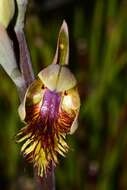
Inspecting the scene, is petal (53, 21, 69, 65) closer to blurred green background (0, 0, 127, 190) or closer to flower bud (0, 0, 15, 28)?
flower bud (0, 0, 15, 28)

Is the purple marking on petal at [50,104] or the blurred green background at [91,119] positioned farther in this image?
Answer: the blurred green background at [91,119]

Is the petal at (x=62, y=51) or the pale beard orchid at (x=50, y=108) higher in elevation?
the petal at (x=62, y=51)

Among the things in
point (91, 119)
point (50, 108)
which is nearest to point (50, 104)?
point (50, 108)

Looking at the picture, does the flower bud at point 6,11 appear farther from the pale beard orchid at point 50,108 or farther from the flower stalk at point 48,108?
the pale beard orchid at point 50,108

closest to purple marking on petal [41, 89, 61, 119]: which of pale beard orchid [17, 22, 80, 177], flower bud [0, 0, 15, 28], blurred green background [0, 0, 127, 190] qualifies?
pale beard orchid [17, 22, 80, 177]

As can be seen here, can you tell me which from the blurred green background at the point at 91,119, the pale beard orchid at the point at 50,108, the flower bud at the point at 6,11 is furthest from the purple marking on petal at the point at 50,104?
the blurred green background at the point at 91,119

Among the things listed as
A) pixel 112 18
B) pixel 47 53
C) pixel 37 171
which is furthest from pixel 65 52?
pixel 112 18

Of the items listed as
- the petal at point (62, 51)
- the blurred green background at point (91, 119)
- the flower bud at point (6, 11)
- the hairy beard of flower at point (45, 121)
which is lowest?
the blurred green background at point (91, 119)

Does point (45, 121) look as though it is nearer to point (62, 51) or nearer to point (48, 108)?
point (48, 108)
